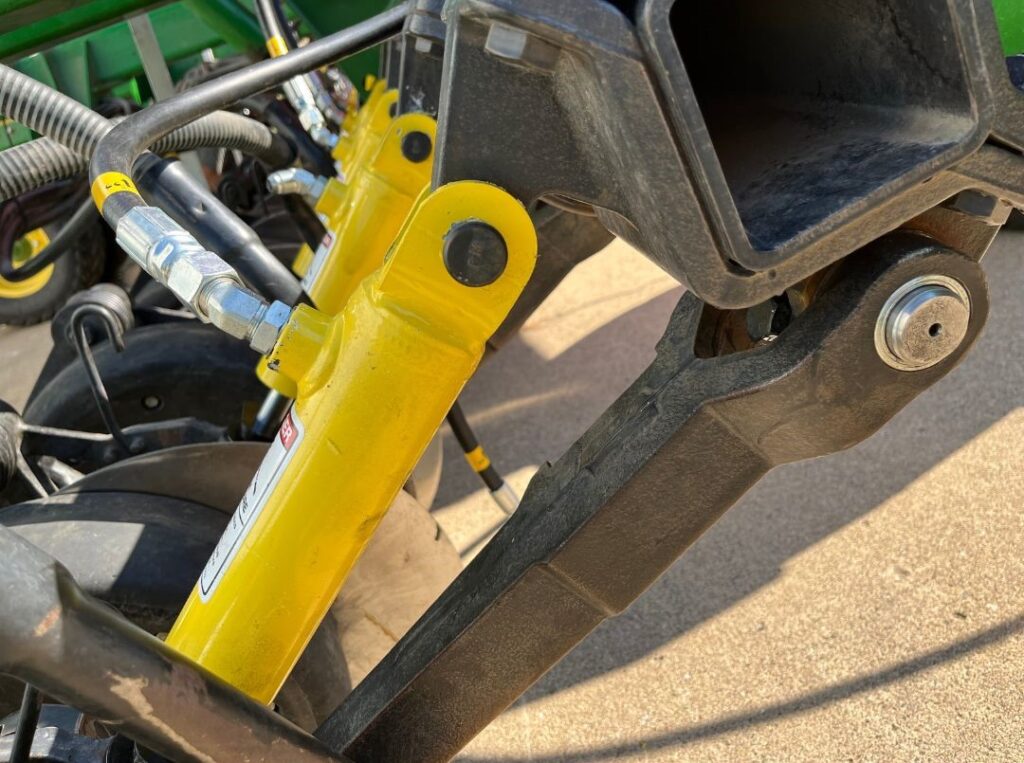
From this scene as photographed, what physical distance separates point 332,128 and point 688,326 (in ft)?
5.02

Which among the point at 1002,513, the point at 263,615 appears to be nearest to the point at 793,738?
the point at 1002,513

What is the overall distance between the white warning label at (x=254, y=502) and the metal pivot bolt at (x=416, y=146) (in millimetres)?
692

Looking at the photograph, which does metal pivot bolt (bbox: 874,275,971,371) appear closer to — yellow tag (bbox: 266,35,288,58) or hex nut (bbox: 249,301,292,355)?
hex nut (bbox: 249,301,292,355)

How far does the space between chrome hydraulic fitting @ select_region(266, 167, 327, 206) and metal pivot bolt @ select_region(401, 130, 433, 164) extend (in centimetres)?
23

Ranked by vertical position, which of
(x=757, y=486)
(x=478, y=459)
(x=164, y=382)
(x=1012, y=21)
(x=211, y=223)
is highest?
(x=1012, y=21)

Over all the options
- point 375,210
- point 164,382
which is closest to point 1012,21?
point 375,210

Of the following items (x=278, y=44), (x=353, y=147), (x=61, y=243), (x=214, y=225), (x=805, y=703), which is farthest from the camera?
(x=61, y=243)

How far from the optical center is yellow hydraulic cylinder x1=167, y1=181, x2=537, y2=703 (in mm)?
703

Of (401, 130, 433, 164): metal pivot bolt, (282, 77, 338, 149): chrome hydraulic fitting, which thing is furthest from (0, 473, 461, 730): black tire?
(282, 77, 338, 149): chrome hydraulic fitting

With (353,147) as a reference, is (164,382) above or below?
below

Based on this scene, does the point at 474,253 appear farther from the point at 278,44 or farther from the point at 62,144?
the point at 278,44

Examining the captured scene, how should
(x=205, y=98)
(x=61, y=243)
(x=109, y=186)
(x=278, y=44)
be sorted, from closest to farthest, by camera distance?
(x=109, y=186) < (x=205, y=98) < (x=278, y=44) < (x=61, y=243)

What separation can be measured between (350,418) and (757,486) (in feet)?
4.34

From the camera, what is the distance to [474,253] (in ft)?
2.28
